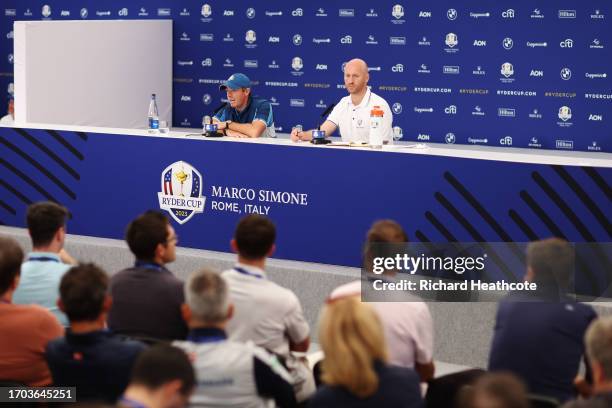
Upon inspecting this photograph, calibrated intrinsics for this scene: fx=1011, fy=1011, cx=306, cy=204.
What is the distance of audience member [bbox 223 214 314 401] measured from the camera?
146 inches

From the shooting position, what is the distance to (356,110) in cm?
730

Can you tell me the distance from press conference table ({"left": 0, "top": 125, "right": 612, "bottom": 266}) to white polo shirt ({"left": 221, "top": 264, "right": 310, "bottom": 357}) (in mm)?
2035

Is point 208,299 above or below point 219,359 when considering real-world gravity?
above

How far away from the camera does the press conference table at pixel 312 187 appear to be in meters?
5.38

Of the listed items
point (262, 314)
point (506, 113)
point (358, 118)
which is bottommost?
point (262, 314)

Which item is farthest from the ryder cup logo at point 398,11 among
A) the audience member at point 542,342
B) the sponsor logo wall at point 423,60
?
the audience member at point 542,342

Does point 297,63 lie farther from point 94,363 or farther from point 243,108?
point 94,363

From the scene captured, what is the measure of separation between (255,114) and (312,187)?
4.15 feet

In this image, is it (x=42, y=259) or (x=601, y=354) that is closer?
(x=601, y=354)

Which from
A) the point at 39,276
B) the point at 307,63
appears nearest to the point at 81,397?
the point at 39,276

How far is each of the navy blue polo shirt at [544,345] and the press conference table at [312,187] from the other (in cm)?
183

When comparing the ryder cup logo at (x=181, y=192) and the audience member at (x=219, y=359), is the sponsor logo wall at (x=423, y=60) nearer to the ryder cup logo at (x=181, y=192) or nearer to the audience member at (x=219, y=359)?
the ryder cup logo at (x=181, y=192)

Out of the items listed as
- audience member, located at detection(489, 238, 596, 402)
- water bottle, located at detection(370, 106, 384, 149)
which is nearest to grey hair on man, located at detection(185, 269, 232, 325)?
audience member, located at detection(489, 238, 596, 402)

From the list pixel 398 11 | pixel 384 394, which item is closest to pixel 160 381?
pixel 384 394
